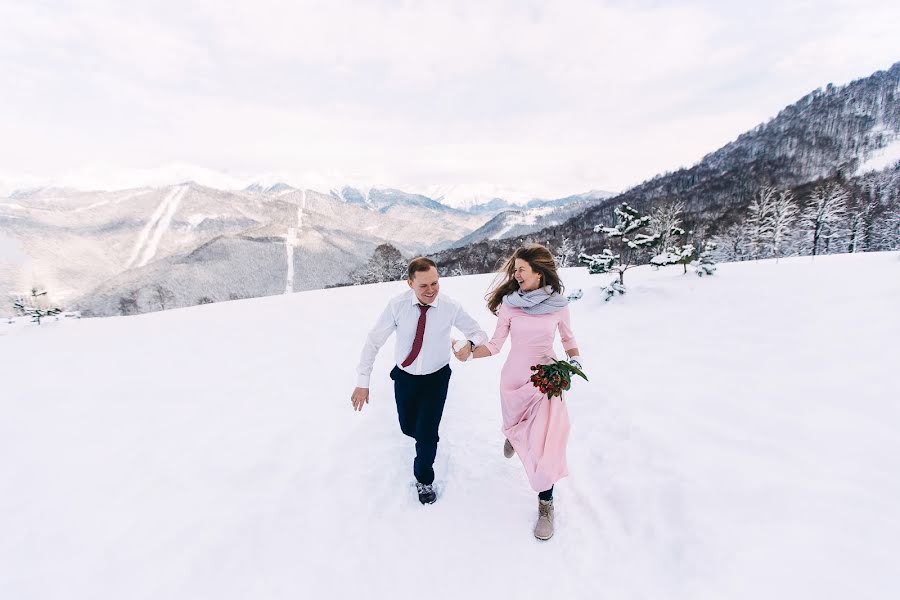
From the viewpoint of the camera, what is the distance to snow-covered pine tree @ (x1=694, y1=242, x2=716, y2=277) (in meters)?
9.84

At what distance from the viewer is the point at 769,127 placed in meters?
158

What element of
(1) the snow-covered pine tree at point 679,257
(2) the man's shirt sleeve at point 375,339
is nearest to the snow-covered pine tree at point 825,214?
(1) the snow-covered pine tree at point 679,257

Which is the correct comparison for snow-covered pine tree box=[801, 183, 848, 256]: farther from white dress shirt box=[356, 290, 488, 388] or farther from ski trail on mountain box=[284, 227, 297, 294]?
ski trail on mountain box=[284, 227, 297, 294]

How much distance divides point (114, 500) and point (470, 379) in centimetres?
538

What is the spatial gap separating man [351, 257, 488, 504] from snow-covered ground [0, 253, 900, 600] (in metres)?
0.69

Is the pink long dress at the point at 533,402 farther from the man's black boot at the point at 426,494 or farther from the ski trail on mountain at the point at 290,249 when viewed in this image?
the ski trail on mountain at the point at 290,249

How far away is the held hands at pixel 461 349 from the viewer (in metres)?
3.89

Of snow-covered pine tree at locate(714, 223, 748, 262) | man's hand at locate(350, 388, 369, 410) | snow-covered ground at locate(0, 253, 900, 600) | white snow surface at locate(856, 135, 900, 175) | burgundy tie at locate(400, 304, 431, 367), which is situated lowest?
snow-covered ground at locate(0, 253, 900, 600)

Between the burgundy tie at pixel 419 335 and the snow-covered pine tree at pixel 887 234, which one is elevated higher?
the snow-covered pine tree at pixel 887 234

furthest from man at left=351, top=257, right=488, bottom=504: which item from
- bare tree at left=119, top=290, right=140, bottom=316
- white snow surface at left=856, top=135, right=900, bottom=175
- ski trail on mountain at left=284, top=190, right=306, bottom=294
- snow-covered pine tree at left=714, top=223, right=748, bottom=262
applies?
white snow surface at left=856, top=135, right=900, bottom=175

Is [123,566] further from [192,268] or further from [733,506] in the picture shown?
[192,268]

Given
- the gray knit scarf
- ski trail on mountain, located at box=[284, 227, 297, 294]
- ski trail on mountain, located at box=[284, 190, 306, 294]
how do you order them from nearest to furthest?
the gray knit scarf, ski trail on mountain, located at box=[284, 227, 297, 294], ski trail on mountain, located at box=[284, 190, 306, 294]

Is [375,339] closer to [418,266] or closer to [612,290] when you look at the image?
[418,266]

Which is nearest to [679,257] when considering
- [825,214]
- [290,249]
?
[825,214]
